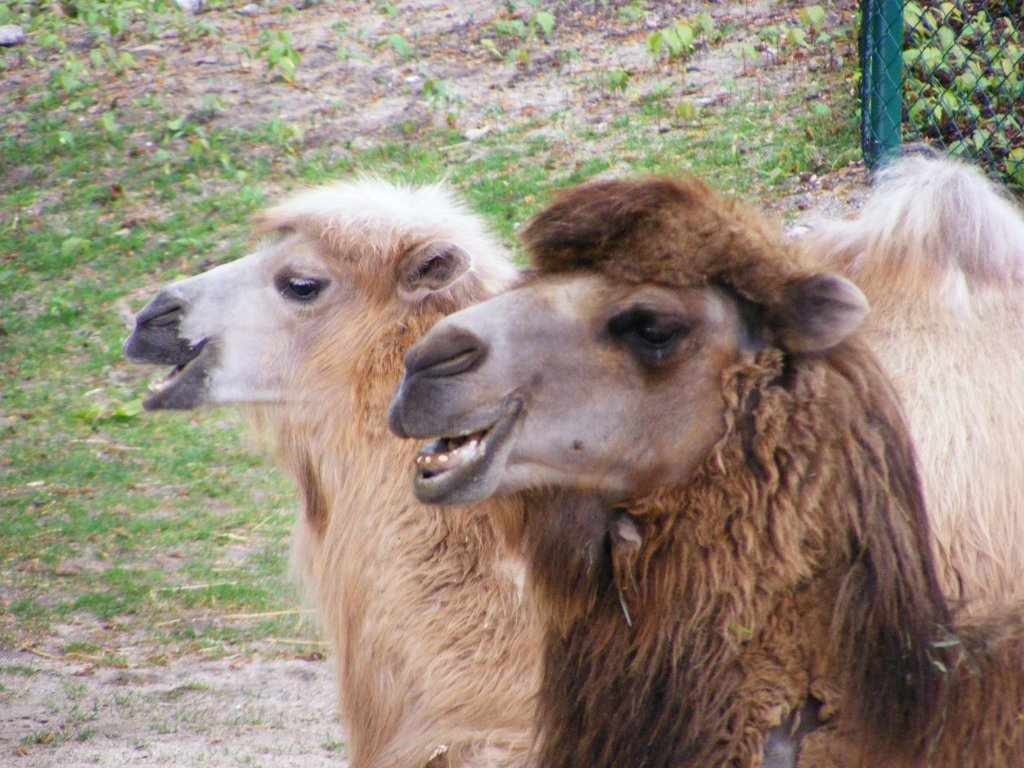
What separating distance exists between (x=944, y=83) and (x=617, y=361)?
589 cm

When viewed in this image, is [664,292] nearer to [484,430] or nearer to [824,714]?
[484,430]

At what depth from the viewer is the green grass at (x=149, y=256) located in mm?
6695

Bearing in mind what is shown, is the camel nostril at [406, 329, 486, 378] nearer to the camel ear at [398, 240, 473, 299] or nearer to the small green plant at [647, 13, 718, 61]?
the camel ear at [398, 240, 473, 299]

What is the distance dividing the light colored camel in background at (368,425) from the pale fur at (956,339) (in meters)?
1.27

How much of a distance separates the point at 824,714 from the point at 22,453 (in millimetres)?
6577

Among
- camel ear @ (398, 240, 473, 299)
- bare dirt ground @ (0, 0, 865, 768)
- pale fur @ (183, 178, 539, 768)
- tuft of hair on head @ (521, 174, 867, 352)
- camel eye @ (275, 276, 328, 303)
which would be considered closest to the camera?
tuft of hair on head @ (521, 174, 867, 352)

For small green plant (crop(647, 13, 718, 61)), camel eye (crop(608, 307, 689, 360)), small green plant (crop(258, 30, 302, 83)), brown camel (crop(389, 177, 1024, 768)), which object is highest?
camel eye (crop(608, 307, 689, 360))

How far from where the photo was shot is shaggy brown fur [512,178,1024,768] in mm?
2768

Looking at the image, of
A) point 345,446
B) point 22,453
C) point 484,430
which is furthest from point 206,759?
point 22,453

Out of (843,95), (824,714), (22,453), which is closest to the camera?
(824,714)

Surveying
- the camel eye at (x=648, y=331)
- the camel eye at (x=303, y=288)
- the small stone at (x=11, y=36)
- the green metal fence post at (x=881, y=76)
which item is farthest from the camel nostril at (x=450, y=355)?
the small stone at (x=11, y=36)

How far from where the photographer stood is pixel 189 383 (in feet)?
15.8

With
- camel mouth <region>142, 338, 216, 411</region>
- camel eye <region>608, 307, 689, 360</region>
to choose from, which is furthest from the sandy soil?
camel eye <region>608, 307, 689, 360</region>

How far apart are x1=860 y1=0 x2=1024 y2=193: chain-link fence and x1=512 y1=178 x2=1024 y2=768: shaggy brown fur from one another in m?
4.96
